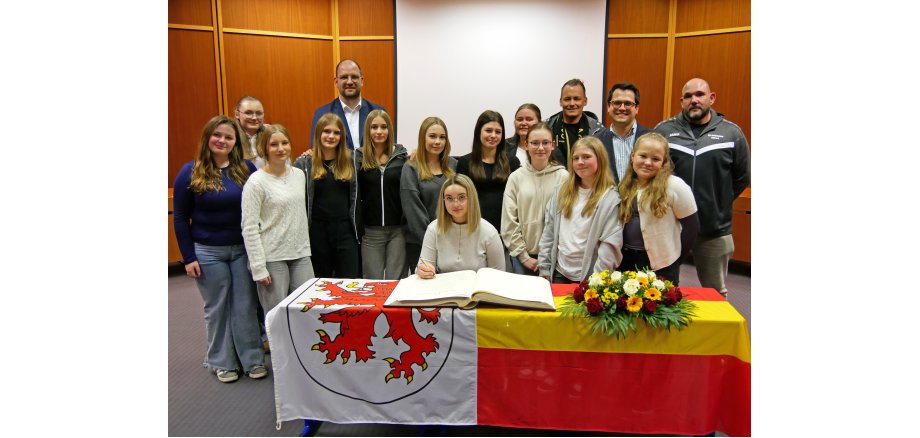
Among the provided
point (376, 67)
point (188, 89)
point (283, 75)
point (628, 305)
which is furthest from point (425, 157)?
point (188, 89)

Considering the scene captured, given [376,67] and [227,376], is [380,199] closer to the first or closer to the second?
[227,376]

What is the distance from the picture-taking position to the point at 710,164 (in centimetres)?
301

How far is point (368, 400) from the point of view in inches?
82.1

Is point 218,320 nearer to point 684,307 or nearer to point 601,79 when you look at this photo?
point 684,307

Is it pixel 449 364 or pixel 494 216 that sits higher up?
pixel 494 216

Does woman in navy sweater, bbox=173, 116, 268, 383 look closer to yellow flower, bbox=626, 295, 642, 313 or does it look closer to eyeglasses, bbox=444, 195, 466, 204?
eyeglasses, bbox=444, 195, 466, 204

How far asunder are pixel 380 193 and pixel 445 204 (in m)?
0.78

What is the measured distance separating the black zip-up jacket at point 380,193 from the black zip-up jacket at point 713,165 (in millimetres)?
1720

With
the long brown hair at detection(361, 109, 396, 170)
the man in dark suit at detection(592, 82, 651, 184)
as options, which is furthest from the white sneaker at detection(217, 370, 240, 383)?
the man in dark suit at detection(592, 82, 651, 184)

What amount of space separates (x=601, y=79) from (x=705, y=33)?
121 cm

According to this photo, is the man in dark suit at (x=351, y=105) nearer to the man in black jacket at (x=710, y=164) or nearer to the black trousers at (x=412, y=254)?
the black trousers at (x=412, y=254)

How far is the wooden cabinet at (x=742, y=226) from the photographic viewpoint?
16.3 feet

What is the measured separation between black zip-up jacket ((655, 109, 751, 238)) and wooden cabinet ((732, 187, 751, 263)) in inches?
82.3

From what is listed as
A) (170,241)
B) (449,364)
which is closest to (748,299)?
(449,364)
